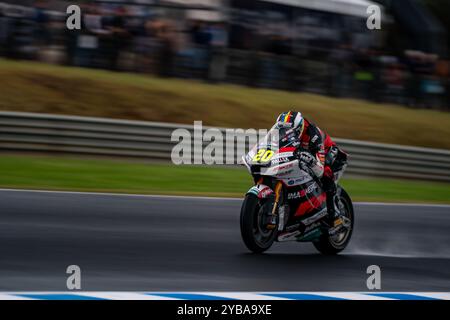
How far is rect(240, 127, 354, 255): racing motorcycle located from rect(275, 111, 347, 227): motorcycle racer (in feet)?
0.15

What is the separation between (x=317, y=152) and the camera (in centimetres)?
870

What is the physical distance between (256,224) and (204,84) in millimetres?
10559

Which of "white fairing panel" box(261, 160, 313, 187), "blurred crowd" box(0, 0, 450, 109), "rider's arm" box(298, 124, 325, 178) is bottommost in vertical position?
"white fairing panel" box(261, 160, 313, 187)

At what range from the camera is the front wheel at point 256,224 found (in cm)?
798

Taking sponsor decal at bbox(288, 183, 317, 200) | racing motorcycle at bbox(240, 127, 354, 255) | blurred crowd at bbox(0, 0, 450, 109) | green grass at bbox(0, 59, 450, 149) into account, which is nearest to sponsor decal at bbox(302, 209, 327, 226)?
racing motorcycle at bbox(240, 127, 354, 255)

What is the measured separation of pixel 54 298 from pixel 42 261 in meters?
1.63

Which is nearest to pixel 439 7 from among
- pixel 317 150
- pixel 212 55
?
pixel 212 55

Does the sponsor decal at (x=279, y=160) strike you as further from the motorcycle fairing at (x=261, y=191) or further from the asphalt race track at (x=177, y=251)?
the asphalt race track at (x=177, y=251)

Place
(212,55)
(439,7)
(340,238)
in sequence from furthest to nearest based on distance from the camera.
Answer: (439,7), (212,55), (340,238)

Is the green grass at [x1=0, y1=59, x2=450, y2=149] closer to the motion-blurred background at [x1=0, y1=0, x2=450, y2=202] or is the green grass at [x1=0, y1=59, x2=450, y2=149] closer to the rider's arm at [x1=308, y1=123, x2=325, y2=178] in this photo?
the motion-blurred background at [x1=0, y1=0, x2=450, y2=202]

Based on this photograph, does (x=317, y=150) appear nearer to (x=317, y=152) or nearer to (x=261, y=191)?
(x=317, y=152)

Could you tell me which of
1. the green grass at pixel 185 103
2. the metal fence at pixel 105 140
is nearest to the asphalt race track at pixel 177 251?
the metal fence at pixel 105 140

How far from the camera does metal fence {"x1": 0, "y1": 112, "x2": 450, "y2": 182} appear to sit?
15.1m
